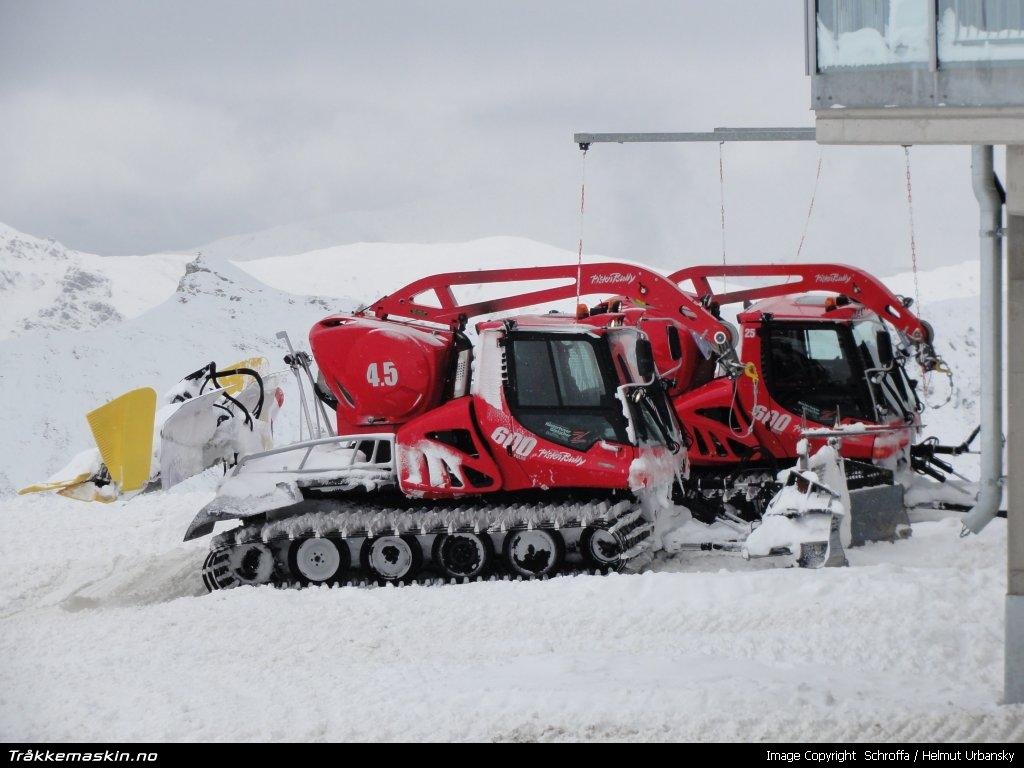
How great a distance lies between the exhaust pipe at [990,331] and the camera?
26.1 feet

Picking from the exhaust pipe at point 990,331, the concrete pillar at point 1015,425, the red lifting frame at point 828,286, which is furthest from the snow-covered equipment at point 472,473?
the red lifting frame at point 828,286

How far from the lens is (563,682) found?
6.80 metres

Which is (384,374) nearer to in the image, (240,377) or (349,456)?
(349,456)

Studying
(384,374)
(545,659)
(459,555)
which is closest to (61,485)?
(384,374)

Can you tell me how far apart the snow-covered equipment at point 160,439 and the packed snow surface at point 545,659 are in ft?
3.25

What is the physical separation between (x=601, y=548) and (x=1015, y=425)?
12.5 ft

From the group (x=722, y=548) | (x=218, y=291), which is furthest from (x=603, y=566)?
(x=218, y=291)

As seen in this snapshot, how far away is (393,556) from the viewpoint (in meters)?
9.67

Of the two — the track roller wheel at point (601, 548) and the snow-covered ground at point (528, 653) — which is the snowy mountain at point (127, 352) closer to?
the snow-covered ground at point (528, 653)

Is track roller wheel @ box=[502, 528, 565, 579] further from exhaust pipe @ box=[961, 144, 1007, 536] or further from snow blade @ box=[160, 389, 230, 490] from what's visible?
exhaust pipe @ box=[961, 144, 1007, 536]

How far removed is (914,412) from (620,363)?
3.97 metres

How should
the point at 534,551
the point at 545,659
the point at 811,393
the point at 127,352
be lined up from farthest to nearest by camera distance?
the point at 127,352 → the point at 811,393 → the point at 534,551 → the point at 545,659

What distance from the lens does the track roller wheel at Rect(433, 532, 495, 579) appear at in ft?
31.2
